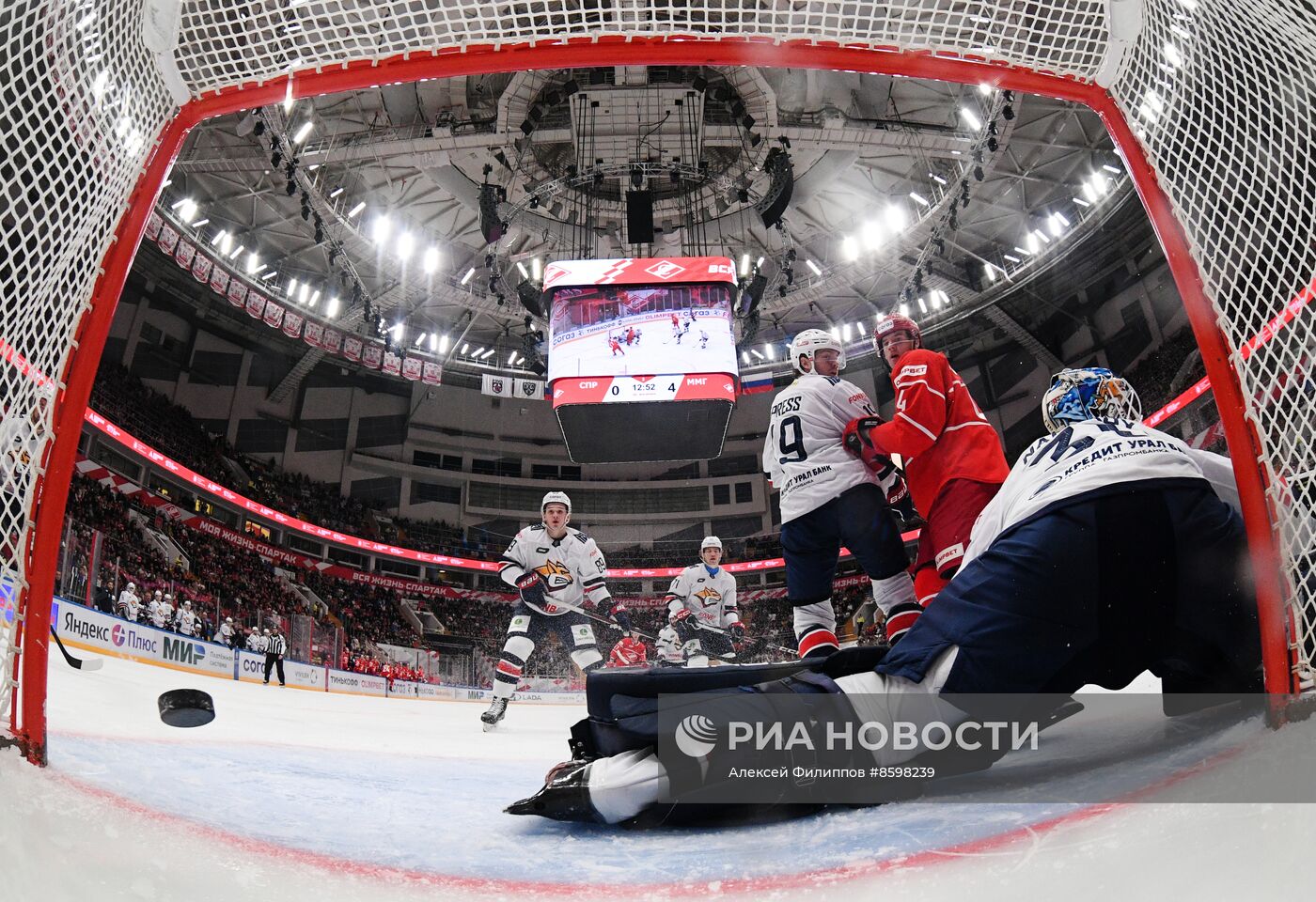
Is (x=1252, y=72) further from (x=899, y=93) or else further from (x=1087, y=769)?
(x=899, y=93)

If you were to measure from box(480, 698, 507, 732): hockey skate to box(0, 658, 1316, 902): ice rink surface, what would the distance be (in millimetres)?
2711

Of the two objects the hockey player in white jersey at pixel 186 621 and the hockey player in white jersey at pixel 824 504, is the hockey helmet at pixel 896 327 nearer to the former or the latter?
the hockey player in white jersey at pixel 824 504

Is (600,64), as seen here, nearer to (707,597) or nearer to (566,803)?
(566,803)

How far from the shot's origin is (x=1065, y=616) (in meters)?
1.42

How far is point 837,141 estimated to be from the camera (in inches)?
557

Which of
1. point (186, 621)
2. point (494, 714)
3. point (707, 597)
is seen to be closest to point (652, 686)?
point (494, 714)

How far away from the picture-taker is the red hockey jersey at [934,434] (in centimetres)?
277

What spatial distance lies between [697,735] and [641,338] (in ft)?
33.8

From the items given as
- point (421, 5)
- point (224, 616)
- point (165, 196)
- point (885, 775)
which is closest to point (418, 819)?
point (885, 775)

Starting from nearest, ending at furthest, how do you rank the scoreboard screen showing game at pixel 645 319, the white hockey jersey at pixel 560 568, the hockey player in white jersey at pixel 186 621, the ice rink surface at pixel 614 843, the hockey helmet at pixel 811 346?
1. the ice rink surface at pixel 614 843
2. the hockey helmet at pixel 811 346
3. the white hockey jersey at pixel 560 568
4. the scoreboard screen showing game at pixel 645 319
5. the hockey player in white jersey at pixel 186 621

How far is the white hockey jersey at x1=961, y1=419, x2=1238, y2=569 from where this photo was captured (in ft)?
4.84

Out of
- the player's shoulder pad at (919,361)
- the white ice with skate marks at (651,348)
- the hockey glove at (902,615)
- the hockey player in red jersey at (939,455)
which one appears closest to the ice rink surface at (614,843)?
the hockey player in red jersey at (939,455)

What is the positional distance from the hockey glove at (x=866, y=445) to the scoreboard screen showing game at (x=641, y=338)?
7903 millimetres

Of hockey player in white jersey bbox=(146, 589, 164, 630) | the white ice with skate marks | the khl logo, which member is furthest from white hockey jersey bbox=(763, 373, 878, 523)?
hockey player in white jersey bbox=(146, 589, 164, 630)
